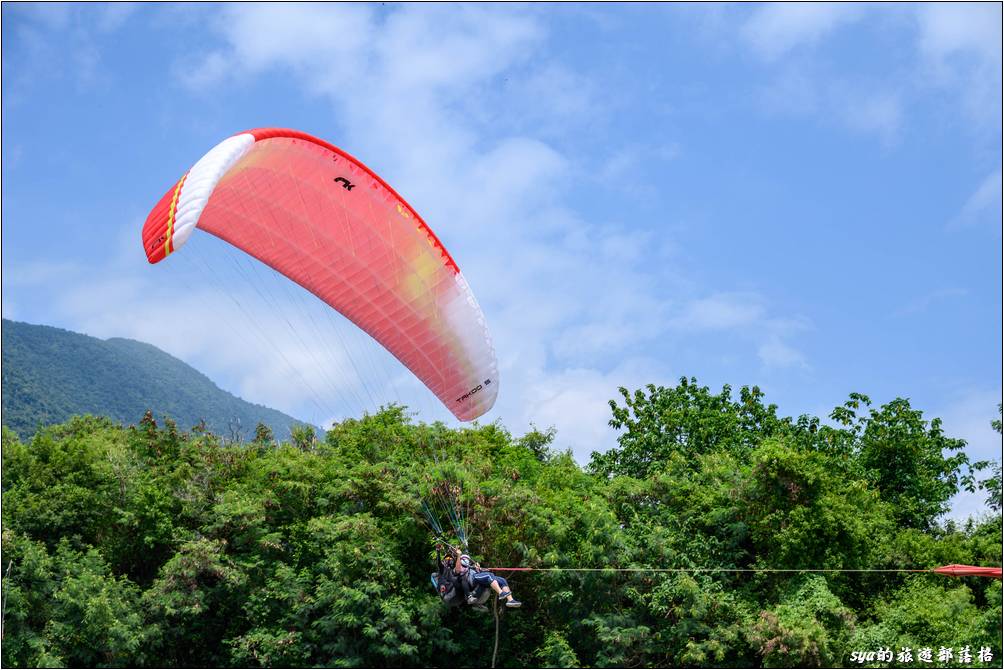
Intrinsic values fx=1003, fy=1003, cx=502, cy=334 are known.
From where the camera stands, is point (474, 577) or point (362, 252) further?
point (362, 252)

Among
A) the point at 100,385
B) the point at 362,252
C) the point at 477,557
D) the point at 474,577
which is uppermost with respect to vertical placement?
the point at 100,385

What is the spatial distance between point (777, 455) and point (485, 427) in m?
7.80

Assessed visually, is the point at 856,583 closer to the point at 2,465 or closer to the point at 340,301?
the point at 340,301

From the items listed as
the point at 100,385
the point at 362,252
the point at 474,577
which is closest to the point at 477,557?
the point at 474,577

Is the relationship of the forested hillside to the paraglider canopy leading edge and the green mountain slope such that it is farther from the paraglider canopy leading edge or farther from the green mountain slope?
the green mountain slope

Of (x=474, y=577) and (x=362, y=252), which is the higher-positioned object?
(x=362, y=252)

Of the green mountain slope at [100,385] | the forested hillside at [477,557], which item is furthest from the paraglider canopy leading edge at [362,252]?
the green mountain slope at [100,385]

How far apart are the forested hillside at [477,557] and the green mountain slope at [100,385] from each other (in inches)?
2652

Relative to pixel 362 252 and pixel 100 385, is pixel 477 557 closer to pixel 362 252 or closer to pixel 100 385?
pixel 362 252

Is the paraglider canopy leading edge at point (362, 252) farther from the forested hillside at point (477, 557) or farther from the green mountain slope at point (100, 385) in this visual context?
the green mountain slope at point (100, 385)

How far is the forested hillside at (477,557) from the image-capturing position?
14.5 metres

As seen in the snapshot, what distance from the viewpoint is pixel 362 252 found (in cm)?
1147

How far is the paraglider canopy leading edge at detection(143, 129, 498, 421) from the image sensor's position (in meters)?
11.0

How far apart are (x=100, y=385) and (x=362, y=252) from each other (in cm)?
12742
